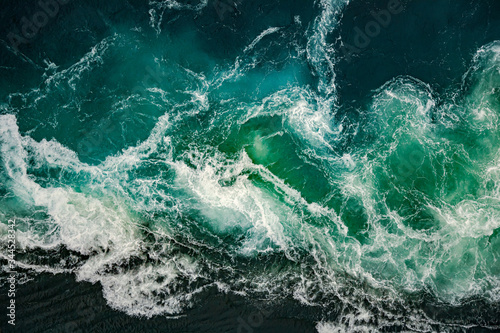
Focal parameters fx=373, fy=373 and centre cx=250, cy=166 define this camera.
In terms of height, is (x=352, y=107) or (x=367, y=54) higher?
(x=367, y=54)

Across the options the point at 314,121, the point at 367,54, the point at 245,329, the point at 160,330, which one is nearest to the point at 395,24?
the point at 367,54

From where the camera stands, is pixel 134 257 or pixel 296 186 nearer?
pixel 134 257

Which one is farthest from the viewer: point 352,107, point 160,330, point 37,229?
point 352,107

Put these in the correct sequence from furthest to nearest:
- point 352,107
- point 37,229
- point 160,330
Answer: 1. point 352,107
2. point 37,229
3. point 160,330

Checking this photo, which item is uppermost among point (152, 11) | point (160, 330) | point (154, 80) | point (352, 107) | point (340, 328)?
point (152, 11)

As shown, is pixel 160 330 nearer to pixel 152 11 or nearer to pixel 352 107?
pixel 352 107

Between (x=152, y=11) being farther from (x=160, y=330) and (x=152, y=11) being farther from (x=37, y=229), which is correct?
(x=160, y=330)
